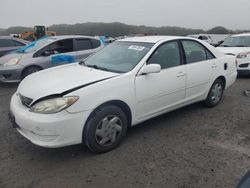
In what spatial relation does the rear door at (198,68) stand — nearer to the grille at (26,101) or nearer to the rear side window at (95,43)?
the grille at (26,101)

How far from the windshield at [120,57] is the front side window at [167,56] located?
0.16 meters

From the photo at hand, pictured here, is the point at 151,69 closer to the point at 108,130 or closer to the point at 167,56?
the point at 167,56

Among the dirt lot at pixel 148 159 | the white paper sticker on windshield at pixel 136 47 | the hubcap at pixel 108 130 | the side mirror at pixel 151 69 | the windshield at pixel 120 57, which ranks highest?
the white paper sticker on windshield at pixel 136 47

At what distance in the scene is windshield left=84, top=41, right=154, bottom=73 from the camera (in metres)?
3.78

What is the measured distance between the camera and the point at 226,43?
954 centimetres

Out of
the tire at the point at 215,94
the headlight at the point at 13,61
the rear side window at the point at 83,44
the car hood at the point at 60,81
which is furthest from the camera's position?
the rear side window at the point at 83,44

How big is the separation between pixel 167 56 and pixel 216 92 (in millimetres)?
1646

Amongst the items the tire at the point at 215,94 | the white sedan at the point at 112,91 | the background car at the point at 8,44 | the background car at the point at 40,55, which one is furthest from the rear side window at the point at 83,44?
the tire at the point at 215,94

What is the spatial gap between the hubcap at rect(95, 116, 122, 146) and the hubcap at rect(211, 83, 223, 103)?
248cm

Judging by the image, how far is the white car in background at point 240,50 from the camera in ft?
26.5

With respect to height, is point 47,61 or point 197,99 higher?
point 47,61

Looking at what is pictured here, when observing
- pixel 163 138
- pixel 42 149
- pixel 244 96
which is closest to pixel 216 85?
pixel 244 96

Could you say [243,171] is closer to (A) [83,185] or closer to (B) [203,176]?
(B) [203,176]

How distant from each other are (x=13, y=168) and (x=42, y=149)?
1.65 ft
